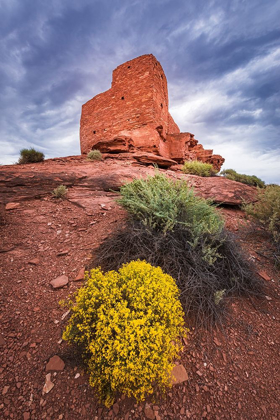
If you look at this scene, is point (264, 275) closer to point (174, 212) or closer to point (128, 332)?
point (174, 212)

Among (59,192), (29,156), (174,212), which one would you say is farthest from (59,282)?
(29,156)

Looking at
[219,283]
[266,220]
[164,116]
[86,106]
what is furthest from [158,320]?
[86,106]

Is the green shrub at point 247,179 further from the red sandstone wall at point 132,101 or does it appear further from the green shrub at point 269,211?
the green shrub at point 269,211

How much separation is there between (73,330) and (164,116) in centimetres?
1254

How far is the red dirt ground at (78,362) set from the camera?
1.28m

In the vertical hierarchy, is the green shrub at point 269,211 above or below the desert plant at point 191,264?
above

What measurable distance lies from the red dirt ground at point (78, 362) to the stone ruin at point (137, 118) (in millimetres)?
7430

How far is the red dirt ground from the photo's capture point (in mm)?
1284

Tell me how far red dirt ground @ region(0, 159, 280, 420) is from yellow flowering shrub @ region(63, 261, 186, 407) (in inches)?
6.0

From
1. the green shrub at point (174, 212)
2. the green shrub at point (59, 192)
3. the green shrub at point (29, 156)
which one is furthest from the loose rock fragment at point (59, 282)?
the green shrub at point (29, 156)

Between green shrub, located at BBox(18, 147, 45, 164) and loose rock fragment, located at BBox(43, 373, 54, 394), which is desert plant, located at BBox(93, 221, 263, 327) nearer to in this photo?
loose rock fragment, located at BBox(43, 373, 54, 394)

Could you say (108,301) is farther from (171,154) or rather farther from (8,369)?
(171,154)

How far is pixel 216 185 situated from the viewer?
5.84 metres

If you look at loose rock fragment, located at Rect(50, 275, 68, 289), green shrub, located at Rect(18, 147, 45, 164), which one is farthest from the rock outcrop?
green shrub, located at Rect(18, 147, 45, 164)
